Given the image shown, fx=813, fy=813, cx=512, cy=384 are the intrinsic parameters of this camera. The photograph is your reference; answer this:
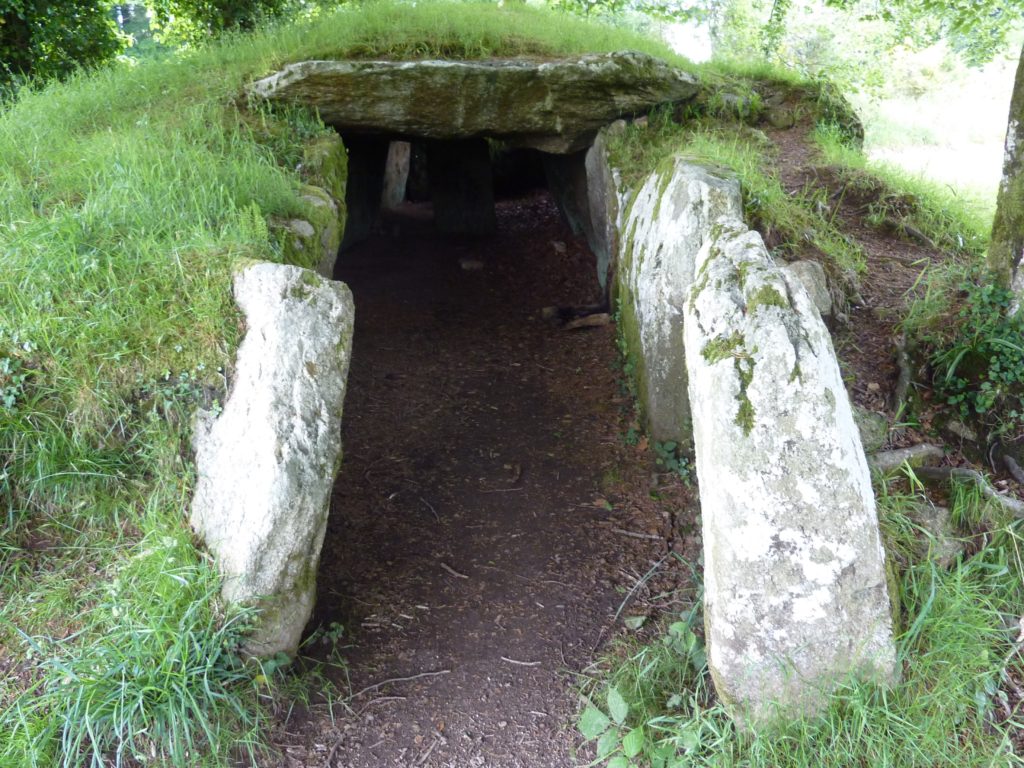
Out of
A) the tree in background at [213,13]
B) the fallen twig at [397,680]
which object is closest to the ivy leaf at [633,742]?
the fallen twig at [397,680]

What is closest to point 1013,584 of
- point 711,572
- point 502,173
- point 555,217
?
point 711,572

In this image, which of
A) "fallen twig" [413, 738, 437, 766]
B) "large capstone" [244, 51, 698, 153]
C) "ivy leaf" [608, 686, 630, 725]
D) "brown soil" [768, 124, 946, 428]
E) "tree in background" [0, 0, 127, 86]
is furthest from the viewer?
"tree in background" [0, 0, 127, 86]

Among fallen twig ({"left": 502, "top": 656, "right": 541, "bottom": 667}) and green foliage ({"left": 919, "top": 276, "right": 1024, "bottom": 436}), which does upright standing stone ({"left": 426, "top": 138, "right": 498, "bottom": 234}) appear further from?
fallen twig ({"left": 502, "top": 656, "right": 541, "bottom": 667})

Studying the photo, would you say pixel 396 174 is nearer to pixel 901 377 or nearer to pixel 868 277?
pixel 868 277

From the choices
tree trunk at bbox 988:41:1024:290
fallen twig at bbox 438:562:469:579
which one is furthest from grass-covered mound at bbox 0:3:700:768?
tree trunk at bbox 988:41:1024:290

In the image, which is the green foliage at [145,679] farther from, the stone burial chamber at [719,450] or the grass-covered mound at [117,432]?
the stone burial chamber at [719,450]

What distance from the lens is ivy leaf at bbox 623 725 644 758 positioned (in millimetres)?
2814

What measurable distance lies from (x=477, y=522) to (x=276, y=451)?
1.40 metres

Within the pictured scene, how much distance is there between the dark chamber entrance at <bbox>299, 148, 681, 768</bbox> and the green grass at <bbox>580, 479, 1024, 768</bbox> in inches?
12.1

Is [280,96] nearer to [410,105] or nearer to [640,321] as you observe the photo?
[410,105]

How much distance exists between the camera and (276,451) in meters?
3.21

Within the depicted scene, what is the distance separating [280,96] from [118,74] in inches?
78.9

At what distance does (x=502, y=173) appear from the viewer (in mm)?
9344

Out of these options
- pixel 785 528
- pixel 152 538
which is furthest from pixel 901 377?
pixel 152 538
